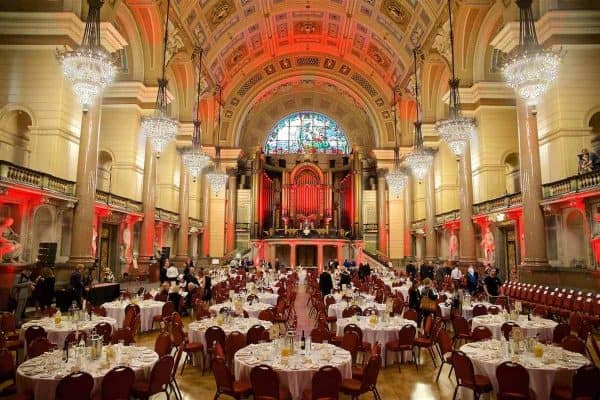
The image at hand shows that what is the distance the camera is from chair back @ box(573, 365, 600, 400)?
411cm

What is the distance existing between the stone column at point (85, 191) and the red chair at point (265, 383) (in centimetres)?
947

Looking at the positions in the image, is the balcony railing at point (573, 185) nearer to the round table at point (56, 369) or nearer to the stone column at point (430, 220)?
the stone column at point (430, 220)

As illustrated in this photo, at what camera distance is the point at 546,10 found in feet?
41.9

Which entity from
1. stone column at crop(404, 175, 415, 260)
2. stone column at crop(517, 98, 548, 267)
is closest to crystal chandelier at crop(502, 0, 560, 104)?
stone column at crop(517, 98, 548, 267)

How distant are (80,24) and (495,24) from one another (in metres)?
15.0

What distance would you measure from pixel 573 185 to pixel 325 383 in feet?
33.1

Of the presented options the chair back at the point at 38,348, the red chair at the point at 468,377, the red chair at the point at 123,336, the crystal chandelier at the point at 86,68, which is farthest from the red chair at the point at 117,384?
the crystal chandelier at the point at 86,68

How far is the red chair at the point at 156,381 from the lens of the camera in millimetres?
4543

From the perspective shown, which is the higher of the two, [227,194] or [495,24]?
[495,24]

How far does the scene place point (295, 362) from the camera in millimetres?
4832

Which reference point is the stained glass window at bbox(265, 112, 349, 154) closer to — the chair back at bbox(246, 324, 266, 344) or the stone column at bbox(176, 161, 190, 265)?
the stone column at bbox(176, 161, 190, 265)

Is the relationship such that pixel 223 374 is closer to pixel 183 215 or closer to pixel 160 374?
pixel 160 374

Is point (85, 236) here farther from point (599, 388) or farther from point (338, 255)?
point (338, 255)

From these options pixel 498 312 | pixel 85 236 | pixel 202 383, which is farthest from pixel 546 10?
pixel 85 236
